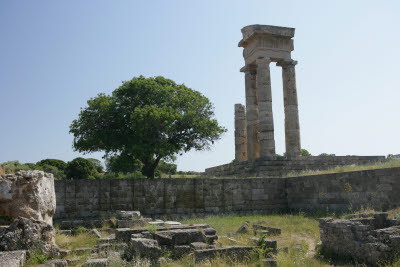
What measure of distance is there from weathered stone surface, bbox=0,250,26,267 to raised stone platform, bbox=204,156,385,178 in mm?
16187

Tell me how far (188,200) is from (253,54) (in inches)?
549

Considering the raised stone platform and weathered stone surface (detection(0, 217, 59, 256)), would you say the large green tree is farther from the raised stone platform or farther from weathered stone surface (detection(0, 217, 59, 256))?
weathered stone surface (detection(0, 217, 59, 256))

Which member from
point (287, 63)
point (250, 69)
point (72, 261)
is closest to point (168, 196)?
point (72, 261)

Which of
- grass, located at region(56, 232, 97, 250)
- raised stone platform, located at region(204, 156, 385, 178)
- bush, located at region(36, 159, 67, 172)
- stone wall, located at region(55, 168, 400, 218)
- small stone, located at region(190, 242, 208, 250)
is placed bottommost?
grass, located at region(56, 232, 97, 250)

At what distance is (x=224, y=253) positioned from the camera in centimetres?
790

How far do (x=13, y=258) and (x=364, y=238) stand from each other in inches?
297

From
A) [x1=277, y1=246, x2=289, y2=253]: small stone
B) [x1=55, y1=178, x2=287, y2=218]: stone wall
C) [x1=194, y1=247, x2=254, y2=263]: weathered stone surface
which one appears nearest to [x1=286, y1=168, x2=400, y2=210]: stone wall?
[x1=55, y1=178, x2=287, y2=218]: stone wall

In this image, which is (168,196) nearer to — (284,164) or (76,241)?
(76,241)

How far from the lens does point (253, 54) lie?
26.5 metres

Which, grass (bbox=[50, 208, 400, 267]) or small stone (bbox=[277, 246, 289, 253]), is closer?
grass (bbox=[50, 208, 400, 267])

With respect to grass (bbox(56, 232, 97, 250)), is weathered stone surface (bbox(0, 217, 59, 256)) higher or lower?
higher

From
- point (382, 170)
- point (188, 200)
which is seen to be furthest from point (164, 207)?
point (382, 170)

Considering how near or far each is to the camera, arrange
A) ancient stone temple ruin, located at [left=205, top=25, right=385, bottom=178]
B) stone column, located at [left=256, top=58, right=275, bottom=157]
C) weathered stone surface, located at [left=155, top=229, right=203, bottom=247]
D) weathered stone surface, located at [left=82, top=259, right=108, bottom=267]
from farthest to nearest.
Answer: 1. stone column, located at [left=256, top=58, right=275, bottom=157]
2. ancient stone temple ruin, located at [left=205, top=25, right=385, bottom=178]
3. weathered stone surface, located at [left=155, top=229, right=203, bottom=247]
4. weathered stone surface, located at [left=82, top=259, right=108, bottom=267]

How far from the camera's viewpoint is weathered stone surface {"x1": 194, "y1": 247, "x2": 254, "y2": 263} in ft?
25.3
